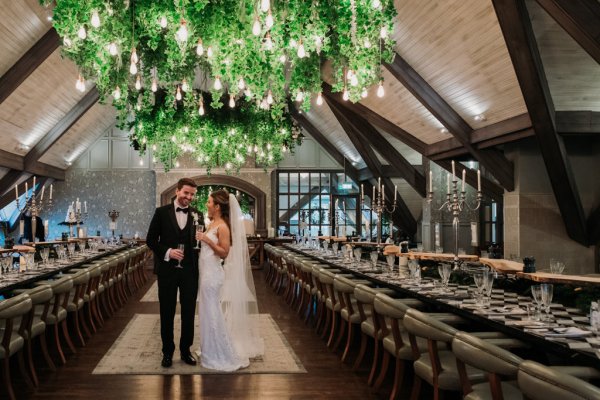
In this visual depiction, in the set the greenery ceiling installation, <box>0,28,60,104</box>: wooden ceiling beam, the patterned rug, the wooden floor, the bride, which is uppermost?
<box>0,28,60,104</box>: wooden ceiling beam

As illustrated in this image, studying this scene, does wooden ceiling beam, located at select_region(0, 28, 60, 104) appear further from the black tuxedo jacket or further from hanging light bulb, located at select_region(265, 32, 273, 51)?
hanging light bulb, located at select_region(265, 32, 273, 51)

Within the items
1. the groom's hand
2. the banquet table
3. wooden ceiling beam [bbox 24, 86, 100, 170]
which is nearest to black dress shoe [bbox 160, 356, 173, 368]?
the groom's hand

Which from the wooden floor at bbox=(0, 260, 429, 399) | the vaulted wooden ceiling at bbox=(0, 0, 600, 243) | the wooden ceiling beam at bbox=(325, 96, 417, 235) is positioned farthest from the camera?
the wooden ceiling beam at bbox=(325, 96, 417, 235)

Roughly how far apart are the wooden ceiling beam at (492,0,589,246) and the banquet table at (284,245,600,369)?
10.9 ft

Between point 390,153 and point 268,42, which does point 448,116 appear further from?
point 268,42

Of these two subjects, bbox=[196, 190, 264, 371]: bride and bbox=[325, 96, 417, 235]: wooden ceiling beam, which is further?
bbox=[325, 96, 417, 235]: wooden ceiling beam

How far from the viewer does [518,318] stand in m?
4.16

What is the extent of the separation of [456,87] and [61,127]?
33.0 ft

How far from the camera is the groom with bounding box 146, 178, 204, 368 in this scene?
5.82 m

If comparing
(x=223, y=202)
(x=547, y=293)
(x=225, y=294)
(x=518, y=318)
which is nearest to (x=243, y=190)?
(x=225, y=294)

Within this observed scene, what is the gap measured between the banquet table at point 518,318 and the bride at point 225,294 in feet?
4.87

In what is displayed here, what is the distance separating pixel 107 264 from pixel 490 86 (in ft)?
20.1

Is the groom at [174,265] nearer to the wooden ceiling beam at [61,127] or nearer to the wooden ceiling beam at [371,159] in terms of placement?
the wooden ceiling beam at [371,159]

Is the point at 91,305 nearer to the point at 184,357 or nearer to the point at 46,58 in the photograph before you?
the point at 184,357
